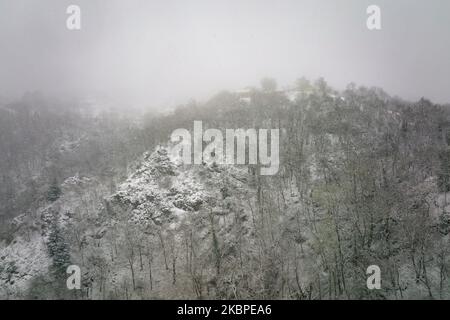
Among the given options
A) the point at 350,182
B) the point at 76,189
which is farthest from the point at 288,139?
the point at 76,189

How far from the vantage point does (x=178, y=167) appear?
280 ft

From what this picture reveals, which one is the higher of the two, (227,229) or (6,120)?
(6,120)
